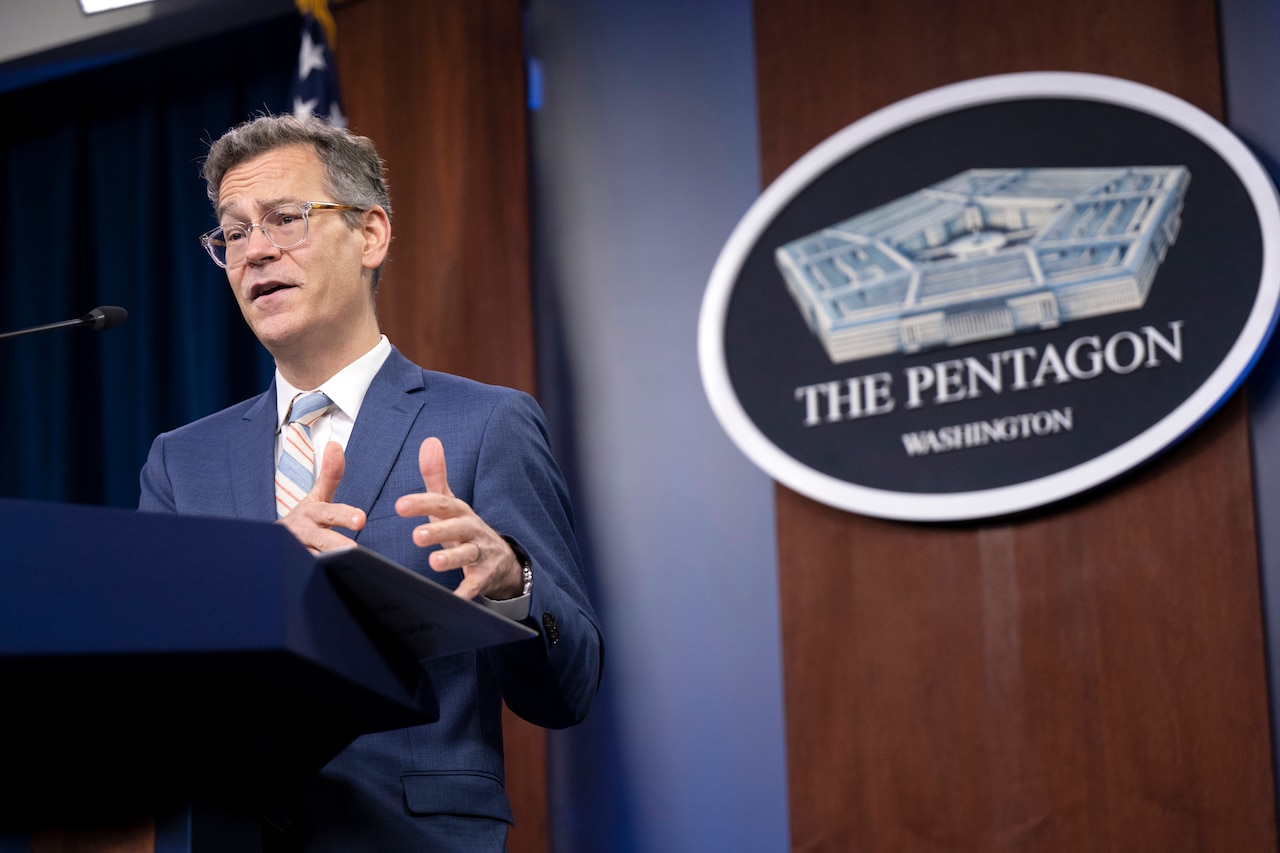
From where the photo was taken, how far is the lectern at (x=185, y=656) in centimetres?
81

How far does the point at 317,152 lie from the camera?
1786 millimetres

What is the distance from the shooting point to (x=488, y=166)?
3510mm

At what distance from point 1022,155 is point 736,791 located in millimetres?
1537

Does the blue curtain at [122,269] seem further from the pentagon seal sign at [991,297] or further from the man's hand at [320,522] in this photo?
the man's hand at [320,522]

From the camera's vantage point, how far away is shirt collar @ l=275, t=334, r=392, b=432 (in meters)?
1.65

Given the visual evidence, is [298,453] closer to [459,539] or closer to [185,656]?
[459,539]

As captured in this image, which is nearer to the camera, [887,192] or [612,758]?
[887,192]

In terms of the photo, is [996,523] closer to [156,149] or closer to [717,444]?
[717,444]

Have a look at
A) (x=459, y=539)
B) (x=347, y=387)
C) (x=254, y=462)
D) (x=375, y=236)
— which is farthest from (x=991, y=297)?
(x=459, y=539)

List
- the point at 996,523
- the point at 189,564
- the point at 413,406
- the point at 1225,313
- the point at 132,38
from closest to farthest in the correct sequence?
the point at 189,564
the point at 413,406
the point at 1225,313
the point at 996,523
the point at 132,38

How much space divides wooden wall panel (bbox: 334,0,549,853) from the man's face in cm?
158

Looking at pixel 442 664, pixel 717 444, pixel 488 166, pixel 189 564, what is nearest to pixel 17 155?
pixel 488 166

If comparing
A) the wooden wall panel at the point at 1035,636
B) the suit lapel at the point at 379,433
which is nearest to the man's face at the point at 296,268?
the suit lapel at the point at 379,433

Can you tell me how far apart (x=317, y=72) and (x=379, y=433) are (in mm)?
2351
